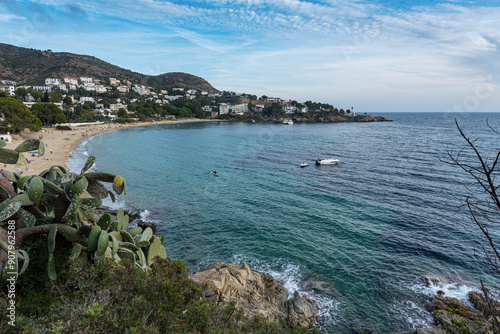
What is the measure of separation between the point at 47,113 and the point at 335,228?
298 feet

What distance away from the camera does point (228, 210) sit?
2458cm

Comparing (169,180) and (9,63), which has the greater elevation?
(9,63)

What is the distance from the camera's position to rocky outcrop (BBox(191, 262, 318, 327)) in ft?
36.2

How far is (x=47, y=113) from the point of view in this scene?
253 ft

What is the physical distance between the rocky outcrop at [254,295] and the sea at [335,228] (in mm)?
925

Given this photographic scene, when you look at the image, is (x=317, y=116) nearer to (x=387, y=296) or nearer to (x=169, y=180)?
(x=169, y=180)

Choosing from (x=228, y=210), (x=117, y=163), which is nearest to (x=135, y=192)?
(x=228, y=210)

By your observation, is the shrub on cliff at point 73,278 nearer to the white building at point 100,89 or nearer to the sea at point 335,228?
the sea at point 335,228

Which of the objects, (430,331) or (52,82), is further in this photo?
(52,82)

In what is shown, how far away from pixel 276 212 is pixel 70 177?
18.9 m

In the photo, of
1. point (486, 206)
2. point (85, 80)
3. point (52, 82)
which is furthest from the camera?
point (85, 80)

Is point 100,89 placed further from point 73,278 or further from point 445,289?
point 445,289

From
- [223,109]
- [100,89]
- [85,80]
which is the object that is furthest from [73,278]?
[85,80]

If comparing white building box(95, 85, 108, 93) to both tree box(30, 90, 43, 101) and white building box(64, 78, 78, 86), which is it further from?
tree box(30, 90, 43, 101)
